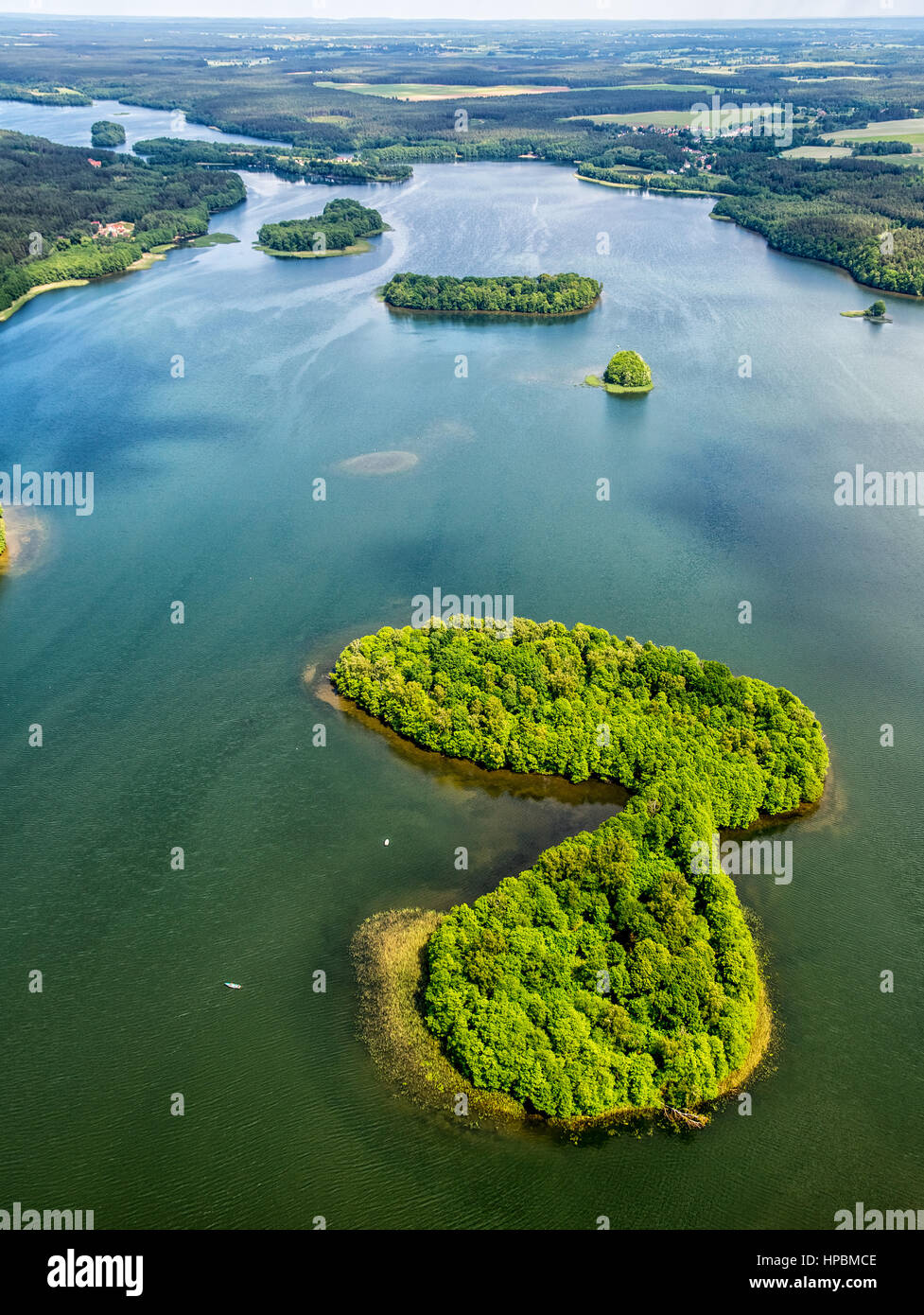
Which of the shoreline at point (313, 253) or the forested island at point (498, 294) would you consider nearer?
the forested island at point (498, 294)

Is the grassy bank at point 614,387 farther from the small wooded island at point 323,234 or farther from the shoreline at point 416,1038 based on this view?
the shoreline at point 416,1038

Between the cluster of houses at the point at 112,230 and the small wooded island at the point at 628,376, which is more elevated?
the cluster of houses at the point at 112,230

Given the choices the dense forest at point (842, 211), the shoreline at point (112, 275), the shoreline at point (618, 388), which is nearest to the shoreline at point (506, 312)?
the shoreline at point (618, 388)

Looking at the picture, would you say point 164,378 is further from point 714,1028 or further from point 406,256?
point 714,1028

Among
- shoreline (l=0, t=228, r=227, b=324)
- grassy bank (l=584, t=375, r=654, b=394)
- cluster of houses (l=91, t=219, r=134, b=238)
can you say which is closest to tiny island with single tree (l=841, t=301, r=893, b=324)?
grassy bank (l=584, t=375, r=654, b=394)

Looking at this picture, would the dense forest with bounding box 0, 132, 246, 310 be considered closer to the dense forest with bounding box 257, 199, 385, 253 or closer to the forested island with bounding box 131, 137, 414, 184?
the forested island with bounding box 131, 137, 414, 184

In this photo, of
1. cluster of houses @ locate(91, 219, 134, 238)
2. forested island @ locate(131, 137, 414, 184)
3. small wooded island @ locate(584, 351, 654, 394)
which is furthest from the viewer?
forested island @ locate(131, 137, 414, 184)
